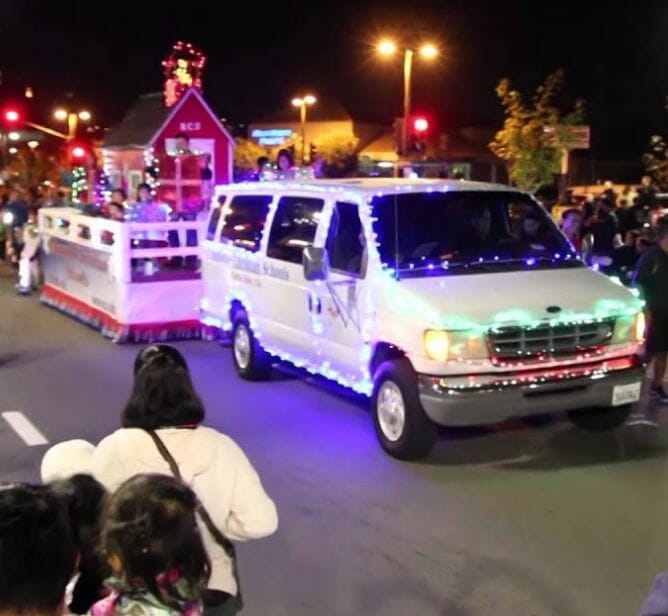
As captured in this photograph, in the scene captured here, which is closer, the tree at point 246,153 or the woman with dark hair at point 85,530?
the woman with dark hair at point 85,530

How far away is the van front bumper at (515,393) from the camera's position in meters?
7.44

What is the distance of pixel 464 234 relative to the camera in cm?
873

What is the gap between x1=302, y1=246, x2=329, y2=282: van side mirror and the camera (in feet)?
28.0

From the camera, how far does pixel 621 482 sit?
7297 mm

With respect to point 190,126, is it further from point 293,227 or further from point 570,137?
point 293,227

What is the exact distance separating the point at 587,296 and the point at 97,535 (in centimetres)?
592

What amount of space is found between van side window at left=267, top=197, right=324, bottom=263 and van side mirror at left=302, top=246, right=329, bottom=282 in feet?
2.57

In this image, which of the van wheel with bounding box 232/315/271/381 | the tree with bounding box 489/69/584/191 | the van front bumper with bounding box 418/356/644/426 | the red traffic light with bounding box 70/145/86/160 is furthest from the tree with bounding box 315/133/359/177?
the van front bumper with bounding box 418/356/644/426

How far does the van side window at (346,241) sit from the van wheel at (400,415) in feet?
3.20

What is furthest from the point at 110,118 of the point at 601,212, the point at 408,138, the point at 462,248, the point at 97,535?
the point at 97,535

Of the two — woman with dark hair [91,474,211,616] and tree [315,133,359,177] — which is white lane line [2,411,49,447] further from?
tree [315,133,359,177]

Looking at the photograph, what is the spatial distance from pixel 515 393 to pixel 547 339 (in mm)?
499

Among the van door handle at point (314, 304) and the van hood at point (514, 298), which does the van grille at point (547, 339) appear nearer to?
the van hood at point (514, 298)

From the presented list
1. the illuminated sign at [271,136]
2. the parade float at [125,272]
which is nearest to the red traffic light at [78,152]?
the parade float at [125,272]
